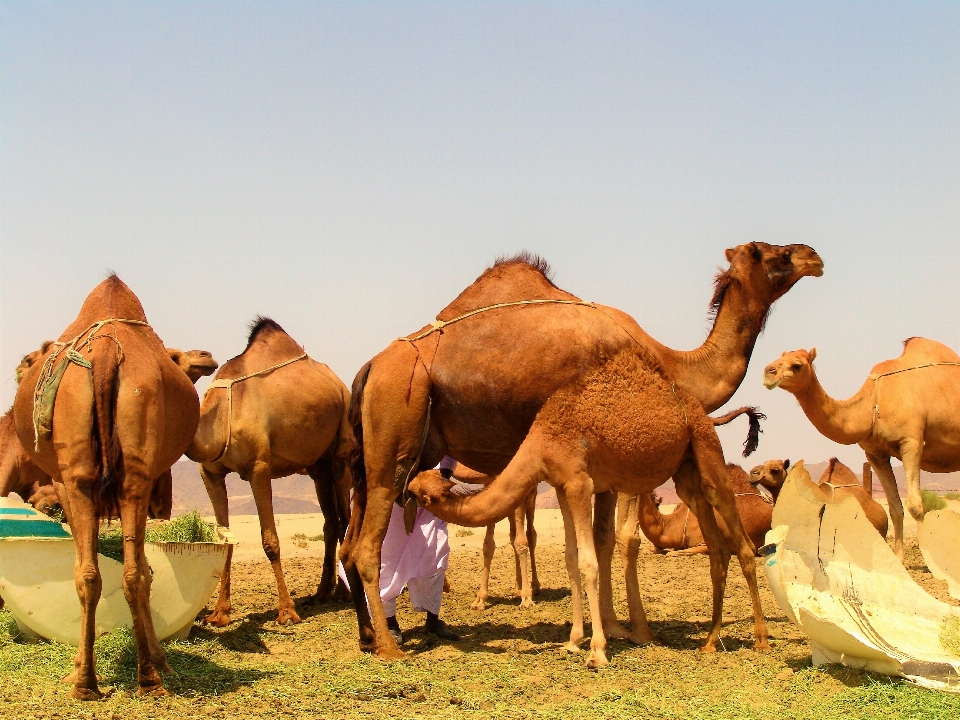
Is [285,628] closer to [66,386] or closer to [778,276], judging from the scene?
[66,386]

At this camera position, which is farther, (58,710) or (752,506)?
(752,506)

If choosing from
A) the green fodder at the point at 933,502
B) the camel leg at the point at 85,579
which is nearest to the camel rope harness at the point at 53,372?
the camel leg at the point at 85,579

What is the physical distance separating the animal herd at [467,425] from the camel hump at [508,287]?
0.06 feet

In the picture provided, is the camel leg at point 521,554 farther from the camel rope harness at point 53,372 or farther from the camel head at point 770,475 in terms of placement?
Result: the camel rope harness at point 53,372

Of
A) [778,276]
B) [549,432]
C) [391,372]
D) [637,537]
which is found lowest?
[637,537]

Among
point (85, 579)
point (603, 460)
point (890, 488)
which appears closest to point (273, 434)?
point (603, 460)

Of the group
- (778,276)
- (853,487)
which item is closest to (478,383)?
(778,276)

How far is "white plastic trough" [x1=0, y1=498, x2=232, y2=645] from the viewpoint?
25.1ft

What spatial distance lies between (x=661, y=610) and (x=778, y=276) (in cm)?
356

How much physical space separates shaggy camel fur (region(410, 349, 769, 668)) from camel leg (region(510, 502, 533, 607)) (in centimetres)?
257

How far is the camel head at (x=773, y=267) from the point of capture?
869cm

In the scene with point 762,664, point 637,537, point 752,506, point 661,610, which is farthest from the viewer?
point 752,506

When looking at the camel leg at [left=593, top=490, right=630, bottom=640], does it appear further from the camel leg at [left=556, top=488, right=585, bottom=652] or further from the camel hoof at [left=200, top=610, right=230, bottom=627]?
the camel hoof at [left=200, top=610, right=230, bottom=627]

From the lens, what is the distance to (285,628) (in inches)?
366
